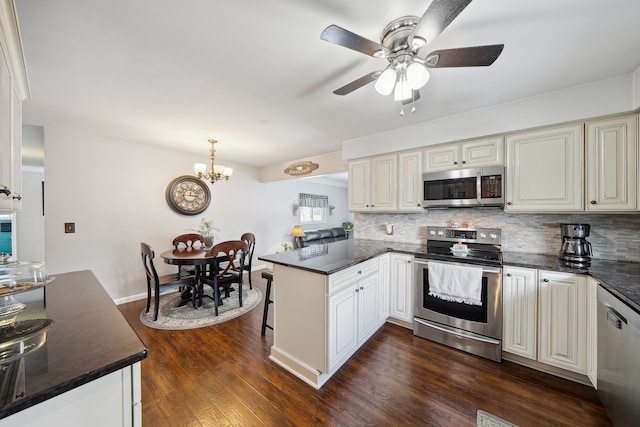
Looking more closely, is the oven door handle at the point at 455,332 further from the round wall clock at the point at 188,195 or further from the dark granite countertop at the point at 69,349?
the round wall clock at the point at 188,195

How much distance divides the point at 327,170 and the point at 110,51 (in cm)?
300

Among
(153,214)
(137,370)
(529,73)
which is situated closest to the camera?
(137,370)

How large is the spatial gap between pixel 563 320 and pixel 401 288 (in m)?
1.27

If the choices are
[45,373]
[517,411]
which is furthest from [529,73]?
[45,373]

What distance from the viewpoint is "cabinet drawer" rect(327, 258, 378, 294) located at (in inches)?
69.8

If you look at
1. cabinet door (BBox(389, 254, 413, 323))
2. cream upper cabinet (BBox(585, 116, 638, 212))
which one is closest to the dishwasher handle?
cream upper cabinet (BBox(585, 116, 638, 212))

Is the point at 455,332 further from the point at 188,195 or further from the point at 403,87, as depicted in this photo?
the point at 188,195

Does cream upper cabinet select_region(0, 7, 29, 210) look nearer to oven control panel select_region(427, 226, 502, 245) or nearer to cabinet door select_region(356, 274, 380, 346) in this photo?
cabinet door select_region(356, 274, 380, 346)

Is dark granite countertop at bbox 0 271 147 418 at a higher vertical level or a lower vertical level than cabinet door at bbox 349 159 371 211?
lower

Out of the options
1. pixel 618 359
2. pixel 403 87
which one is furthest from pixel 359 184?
pixel 618 359

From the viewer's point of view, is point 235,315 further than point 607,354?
Yes

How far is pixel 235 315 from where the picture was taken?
2955 mm

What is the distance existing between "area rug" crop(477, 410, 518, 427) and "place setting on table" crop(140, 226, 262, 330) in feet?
8.42

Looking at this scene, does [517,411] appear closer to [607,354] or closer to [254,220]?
[607,354]
